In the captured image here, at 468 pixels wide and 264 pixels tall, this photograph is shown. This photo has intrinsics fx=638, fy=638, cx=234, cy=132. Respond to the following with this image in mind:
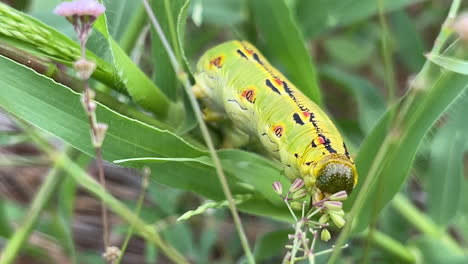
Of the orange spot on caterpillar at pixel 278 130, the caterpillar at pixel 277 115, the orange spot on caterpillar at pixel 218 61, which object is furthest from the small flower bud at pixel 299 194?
the orange spot on caterpillar at pixel 218 61

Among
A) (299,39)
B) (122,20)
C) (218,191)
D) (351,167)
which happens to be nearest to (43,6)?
(122,20)

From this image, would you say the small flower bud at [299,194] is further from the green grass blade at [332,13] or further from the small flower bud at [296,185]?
the green grass blade at [332,13]

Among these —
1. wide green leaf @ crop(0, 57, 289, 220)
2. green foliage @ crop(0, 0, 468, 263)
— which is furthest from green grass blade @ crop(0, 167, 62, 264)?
wide green leaf @ crop(0, 57, 289, 220)

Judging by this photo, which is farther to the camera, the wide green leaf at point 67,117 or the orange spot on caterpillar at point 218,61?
the orange spot on caterpillar at point 218,61

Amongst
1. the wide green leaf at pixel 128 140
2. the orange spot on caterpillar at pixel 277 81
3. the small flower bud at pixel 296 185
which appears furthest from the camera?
the orange spot on caterpillar at pixel 277 81

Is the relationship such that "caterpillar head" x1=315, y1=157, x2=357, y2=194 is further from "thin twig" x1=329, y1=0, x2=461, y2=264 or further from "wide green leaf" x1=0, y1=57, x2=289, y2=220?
"wide green leaf" x1=0, y1=57, x2=289, y2=220

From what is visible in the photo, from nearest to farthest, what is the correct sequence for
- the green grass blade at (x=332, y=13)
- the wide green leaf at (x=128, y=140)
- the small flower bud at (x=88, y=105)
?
the small flower bud at (x=88, y=105)
the wide green leaf at (x=128, y=140)
the green grass blade at (x=332, y=13)

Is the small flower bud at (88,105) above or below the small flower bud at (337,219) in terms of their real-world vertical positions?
above

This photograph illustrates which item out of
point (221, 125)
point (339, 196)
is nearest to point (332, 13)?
point (221, 125)
